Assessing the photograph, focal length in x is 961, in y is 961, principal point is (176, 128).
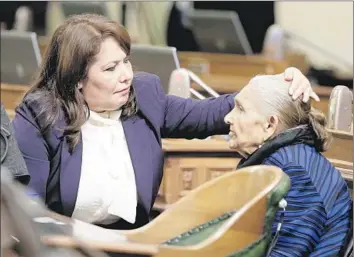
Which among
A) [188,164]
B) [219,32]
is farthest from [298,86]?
[219,32]

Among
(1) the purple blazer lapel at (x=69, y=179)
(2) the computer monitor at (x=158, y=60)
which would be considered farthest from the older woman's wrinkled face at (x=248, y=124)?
(2) the computer monitor at (x=158, y=60)

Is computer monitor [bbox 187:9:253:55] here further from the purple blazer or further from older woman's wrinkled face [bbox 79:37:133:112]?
older woman's wrinkled face [bbox 79:37:133:112]

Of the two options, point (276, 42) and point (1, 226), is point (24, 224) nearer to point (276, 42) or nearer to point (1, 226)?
point (1, 226)

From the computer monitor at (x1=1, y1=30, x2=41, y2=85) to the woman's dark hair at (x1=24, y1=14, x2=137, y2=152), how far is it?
1958 millimetres

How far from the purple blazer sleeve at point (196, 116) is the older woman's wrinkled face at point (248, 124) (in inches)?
6.1

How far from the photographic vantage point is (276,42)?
17.9 ft

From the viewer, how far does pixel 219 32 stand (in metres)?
5.75

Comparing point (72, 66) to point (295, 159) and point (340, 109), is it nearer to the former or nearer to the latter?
point (295, 159)

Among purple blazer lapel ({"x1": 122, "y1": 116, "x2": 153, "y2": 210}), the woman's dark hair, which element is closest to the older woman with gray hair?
purple blazer lapel ({"x1": 122, "y1": 116, "x2": 153, "y2": 210})

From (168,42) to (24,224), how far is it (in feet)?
17.4

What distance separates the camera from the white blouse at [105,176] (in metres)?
2.29

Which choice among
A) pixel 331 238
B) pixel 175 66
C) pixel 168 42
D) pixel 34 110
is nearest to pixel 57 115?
pixel 34 110

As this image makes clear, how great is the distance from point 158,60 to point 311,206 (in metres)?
1.75

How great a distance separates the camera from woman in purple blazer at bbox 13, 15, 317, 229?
2279mm
